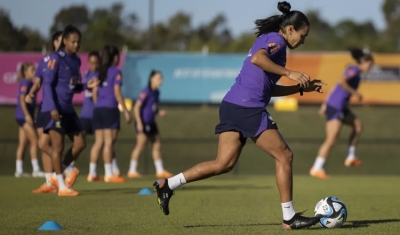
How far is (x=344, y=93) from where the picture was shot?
1714 centimetres

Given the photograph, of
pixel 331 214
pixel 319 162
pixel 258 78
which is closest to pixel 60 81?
pixel 258 78

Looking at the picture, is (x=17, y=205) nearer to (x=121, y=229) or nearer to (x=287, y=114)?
(x=121, y=229)

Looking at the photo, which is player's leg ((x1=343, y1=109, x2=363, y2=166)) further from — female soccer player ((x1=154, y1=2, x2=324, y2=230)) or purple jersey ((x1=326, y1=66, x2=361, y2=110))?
female soccer player ((x1=154, y1=2, x2=324, y2=230))

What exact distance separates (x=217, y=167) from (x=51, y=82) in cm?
410

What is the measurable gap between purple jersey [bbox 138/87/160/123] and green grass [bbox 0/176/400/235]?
2.06 meters

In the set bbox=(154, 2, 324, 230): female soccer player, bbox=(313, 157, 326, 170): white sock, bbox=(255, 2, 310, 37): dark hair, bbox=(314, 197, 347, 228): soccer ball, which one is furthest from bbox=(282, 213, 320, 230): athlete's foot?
bbox=(313, 157, 326, 170): white sock

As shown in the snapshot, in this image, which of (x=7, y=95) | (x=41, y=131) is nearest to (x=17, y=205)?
(x=41, y=131)

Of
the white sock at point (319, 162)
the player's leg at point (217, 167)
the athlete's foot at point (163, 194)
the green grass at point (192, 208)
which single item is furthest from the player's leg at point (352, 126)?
the athlete's foot at point (163, 194)

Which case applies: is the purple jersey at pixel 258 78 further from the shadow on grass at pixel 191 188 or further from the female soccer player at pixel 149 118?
the female soccer player at pixel 149 118

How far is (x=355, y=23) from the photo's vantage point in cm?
8112

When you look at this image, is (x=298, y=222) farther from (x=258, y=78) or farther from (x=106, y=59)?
(x=106, y=59)

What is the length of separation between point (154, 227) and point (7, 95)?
24.8 metres

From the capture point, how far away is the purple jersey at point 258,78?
8234mm

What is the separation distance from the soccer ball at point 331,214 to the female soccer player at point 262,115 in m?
0.20
